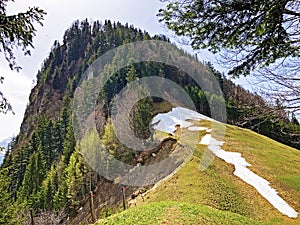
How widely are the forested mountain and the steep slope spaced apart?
4.48 meters

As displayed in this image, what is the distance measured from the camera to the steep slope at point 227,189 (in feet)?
52.4

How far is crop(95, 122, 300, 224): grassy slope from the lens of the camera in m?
22.1

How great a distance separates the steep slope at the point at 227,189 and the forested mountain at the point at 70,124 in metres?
4.48

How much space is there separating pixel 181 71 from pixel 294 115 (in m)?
86.4

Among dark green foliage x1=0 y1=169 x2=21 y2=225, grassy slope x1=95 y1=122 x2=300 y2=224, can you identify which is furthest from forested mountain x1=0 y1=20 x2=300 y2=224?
grassy slope x1=95 y1=122 x2=300 y2=224

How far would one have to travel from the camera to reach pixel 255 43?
20.6 feet

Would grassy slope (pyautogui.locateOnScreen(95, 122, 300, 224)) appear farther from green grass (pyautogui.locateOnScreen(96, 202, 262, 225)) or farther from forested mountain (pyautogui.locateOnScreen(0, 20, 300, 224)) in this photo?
forested mountain (pyautogui.locateOnScreen(0, 20, 300, 224))

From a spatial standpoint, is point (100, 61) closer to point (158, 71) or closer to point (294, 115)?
point (158, 71)

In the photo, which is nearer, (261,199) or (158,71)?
(261,199)

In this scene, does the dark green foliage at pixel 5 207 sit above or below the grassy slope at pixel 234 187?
above

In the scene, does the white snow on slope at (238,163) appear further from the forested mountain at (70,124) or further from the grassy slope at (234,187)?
the forested mountain at (70,124)

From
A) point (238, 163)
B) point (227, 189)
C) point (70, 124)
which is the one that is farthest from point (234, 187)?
point (70, 124)

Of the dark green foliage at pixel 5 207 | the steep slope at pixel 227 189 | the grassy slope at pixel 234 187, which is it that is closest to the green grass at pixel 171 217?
the steep slope at pixel 227 189

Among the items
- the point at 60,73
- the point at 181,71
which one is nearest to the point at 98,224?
the point at 181,71
